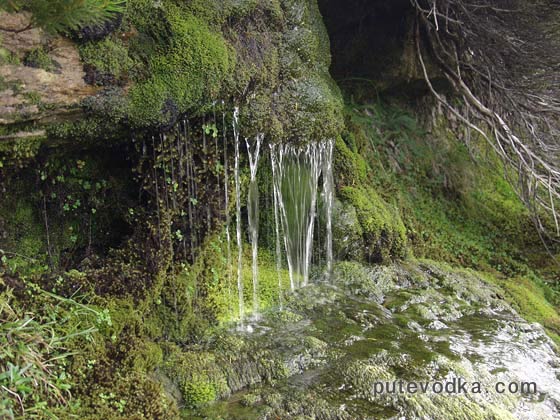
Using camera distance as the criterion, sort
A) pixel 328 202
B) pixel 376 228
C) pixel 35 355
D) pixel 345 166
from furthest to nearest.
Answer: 1. pixel 345 166
2. pixel 376 228
3. pixel 328 202
4. pixel 35 355

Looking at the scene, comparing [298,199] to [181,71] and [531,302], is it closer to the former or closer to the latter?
[181,71]

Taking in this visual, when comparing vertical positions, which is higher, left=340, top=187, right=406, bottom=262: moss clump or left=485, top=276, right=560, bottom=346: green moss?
left=340, top=187, right=406, bottom=262: moss clump

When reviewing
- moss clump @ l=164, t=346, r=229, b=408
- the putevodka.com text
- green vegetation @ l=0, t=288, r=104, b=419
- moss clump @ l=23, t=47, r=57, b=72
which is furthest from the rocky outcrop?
the putevodka.com text

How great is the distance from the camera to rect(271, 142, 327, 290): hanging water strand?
208 inches

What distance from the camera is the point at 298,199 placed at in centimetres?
561

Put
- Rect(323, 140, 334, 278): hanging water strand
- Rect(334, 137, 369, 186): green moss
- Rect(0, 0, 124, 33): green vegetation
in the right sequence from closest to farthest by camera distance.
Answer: Rect(0, 0, 124, 33): green vegetation < Rect(323, 140, 334, 278): hanging water strand < Rect(334, 137, 369, 186): green moss

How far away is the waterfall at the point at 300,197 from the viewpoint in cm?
529

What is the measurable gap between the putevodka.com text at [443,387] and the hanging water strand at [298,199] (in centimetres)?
180

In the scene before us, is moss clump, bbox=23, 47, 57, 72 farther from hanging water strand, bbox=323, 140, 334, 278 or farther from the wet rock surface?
hanging water strand, bbox=323, 140, 334, 278

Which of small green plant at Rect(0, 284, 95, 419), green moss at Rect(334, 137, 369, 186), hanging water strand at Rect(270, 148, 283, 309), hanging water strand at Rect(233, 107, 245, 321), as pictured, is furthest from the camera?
green moss at Rect(334, 137, 369, 186)

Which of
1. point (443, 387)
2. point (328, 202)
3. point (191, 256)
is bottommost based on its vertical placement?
point (443, 387)

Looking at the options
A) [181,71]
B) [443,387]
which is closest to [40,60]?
[181,71]

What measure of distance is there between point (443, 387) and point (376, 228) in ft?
8.30

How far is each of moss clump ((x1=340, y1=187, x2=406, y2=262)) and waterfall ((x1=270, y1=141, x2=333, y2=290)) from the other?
420 mm
